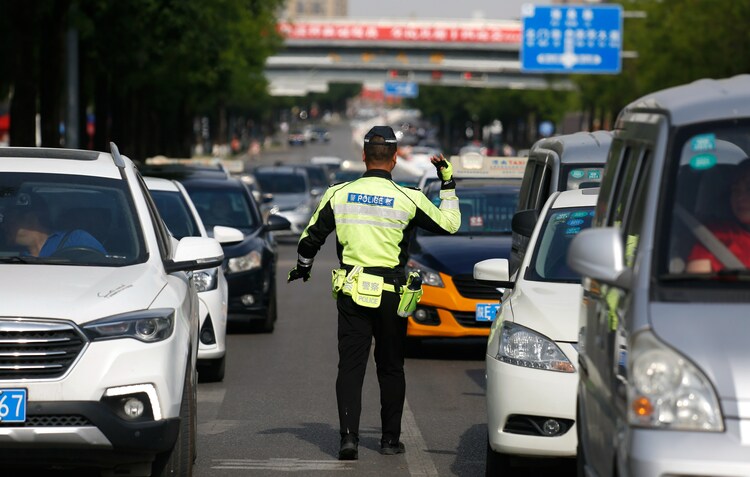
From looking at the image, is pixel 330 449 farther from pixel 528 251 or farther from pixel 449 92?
pixel 449 92

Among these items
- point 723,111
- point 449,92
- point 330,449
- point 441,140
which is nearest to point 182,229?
point 330,449

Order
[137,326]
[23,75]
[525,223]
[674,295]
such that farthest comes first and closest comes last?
[23,75]
[525,223]
[137,326]
[674,295]

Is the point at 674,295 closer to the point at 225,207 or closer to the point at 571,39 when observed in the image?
the point at 225,207

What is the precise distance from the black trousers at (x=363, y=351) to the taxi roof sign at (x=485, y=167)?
356 inches

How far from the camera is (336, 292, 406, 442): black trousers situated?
940 cm

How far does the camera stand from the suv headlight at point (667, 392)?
4914 mm

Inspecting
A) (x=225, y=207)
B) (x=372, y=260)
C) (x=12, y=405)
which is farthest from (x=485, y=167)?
(x=12, y=405)

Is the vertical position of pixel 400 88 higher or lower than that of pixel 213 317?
higher

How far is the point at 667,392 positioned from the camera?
496 centimetres

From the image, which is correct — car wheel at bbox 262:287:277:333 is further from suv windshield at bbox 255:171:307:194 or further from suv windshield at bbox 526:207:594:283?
suv windshield at bbox 255:171:307:194

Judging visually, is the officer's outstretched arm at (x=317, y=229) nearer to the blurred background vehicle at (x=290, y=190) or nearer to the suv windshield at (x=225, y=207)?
the suv windshield at (x=225, y=207)

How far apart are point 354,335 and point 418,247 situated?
648cm

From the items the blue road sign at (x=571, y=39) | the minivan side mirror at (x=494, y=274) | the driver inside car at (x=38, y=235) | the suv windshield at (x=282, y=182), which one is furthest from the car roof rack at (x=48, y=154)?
the blue road sign at (x=571, y=39)

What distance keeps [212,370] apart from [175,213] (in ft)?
6.95
